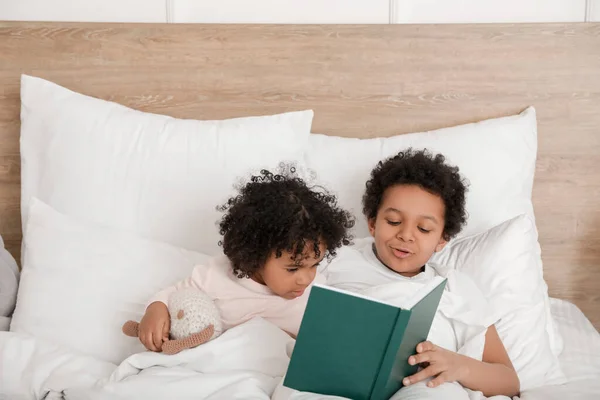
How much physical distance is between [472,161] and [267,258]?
0.73 meters

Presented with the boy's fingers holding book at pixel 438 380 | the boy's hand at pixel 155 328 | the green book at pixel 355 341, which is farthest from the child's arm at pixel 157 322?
the boy's fingers holding book at pixel 438 380

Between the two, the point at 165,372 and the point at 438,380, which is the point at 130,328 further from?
the point at 438,380

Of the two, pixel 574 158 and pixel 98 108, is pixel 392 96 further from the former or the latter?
pixel 98 108

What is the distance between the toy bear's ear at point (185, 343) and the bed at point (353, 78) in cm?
88

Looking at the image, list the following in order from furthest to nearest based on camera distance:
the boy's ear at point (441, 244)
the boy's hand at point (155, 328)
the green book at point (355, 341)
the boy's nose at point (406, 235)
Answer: the boy's ear at point (441, 244)
the boy's nose at point (406, 235)
the boy's hand at point (155, 328)
the green book at point (355, 341)

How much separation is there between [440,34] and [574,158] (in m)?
0.53

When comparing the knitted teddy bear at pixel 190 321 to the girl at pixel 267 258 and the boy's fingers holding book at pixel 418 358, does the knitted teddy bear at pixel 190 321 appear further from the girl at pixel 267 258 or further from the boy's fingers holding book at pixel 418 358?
the boy's fingers holding book at pixel 418 358

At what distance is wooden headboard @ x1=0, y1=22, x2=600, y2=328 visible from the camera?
208 centimetres

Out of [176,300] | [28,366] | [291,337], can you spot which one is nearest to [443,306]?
[291,337]

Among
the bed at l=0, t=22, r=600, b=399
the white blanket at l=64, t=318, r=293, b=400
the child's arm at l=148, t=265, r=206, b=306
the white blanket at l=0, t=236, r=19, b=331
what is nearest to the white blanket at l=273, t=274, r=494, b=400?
the white blanket at l=64, t=318, r=293, b=400

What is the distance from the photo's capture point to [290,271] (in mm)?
1479

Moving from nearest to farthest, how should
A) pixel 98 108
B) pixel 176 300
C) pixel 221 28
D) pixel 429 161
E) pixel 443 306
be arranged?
1. pixel 176 300
2. pixel 443 306
3. pixel 429 161
4. pixel 98 108
5. pixel 221 28

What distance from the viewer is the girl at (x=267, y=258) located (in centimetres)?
145

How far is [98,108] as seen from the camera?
1.94 meters
